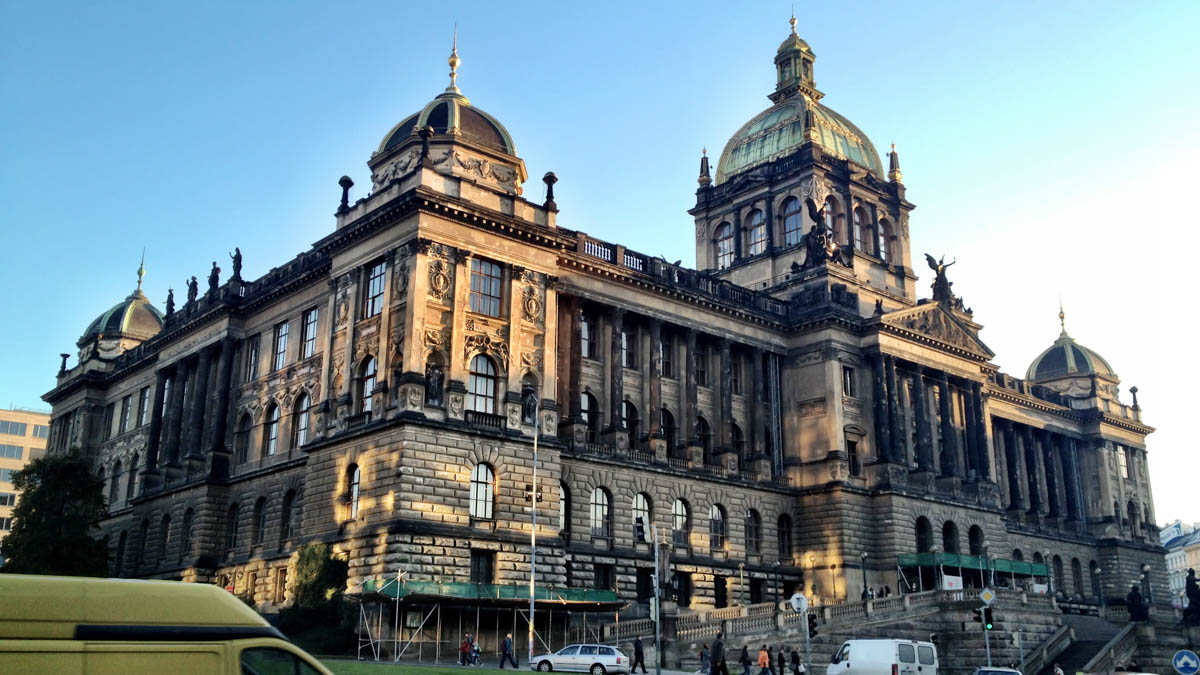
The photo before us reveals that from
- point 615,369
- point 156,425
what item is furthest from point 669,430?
point 156,425

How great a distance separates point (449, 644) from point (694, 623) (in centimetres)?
1074

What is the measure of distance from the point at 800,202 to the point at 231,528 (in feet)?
147

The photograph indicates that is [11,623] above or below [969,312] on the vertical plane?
below

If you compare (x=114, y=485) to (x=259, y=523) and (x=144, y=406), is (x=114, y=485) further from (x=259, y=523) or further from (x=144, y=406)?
(x=259, y=523)

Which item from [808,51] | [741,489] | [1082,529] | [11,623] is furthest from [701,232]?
[11,623]

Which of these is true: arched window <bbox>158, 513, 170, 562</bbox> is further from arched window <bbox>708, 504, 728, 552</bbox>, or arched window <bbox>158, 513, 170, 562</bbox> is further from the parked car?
the parked car

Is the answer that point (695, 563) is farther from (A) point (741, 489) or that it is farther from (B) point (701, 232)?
(B) point (701, 232)

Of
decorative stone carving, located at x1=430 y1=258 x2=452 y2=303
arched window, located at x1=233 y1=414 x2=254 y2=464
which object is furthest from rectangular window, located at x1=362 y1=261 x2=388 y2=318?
arched window, located at x1=233 y1=414 x2=254 y2=464

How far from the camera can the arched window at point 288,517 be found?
58031 millimetres

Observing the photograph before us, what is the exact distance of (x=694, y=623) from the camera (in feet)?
161

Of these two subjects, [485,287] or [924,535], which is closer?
[485,287]

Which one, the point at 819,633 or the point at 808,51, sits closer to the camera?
the point at 819,633

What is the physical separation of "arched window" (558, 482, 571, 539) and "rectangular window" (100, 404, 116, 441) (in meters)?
42.6

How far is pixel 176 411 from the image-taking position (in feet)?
233
